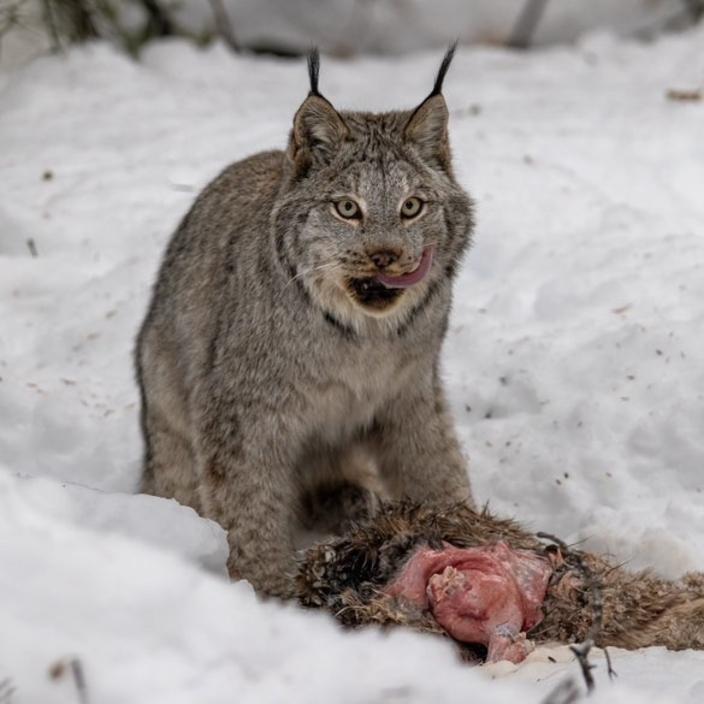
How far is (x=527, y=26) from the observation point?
433 inches

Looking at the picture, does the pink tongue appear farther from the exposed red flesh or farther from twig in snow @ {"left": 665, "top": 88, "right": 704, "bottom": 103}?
twig in snow @ {"left": 665, "top": 88, "right": 704, "bottom": 103}

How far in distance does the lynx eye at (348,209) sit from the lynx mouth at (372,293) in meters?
0.21

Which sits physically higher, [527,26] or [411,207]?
[411,207]

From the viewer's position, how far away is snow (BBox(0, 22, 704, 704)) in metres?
3.20

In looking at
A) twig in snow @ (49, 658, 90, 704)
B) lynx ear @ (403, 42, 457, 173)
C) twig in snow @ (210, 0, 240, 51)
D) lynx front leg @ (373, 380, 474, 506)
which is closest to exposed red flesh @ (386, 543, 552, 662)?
lynx front leg @ (373, 380, 474, 506)

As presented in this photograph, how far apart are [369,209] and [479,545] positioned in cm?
117

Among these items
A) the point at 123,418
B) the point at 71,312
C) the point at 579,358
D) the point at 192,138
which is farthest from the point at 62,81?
the point at 579,358

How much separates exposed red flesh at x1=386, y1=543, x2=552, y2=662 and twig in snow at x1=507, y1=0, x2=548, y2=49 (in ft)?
22.9

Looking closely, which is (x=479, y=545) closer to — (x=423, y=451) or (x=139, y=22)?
(x=423, y=451)

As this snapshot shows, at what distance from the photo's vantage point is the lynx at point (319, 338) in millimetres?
5082

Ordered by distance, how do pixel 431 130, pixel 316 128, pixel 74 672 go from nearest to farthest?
pixel 74 672 → pixel 316 128 → pixel 431 130

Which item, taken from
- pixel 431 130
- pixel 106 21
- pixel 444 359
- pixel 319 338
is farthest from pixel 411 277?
pixel 106 21

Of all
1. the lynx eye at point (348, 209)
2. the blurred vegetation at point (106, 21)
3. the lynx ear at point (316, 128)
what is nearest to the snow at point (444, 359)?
the blurred vegetation at point (106, 21)

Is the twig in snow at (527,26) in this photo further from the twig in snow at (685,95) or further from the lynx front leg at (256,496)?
the lynx front leg at (256,496)
